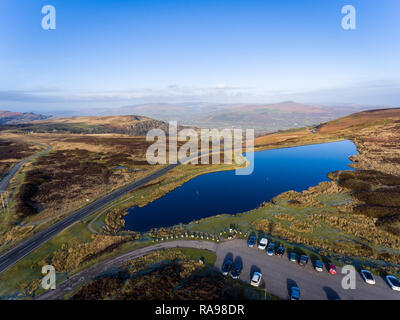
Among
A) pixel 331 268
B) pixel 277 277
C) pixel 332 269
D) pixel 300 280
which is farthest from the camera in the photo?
pixel 331 268

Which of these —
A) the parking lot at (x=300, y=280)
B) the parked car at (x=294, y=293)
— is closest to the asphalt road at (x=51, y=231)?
the parking lot at (x=300, y=280)

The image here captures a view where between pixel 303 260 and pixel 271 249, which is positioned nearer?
pixel 303 260

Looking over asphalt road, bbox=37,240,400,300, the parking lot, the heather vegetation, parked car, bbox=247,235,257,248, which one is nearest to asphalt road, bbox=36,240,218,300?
asphalt road, bbox=37,240,400,300

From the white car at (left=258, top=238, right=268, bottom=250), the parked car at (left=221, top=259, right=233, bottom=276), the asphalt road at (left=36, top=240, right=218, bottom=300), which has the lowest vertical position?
the asphalt road at (left=36, top=240, right=218, bottom=300)

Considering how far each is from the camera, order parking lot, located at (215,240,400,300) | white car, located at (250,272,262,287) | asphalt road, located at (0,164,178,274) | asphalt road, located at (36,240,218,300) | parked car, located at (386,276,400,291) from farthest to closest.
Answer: asphalt road, located at (0,164,178,274), asphalt road, located at (36,240,218,300), white car, located at (250,272,262,287), parked car, located at (386,276,400,291), parking lot, located at (215,240,400,300)

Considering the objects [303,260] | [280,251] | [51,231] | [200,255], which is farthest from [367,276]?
[51,231]

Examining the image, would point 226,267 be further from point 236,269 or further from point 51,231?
point 51,231

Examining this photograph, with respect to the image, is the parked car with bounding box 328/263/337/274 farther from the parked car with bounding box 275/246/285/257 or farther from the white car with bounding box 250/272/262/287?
the white car with bounding box 250/272/262/287
